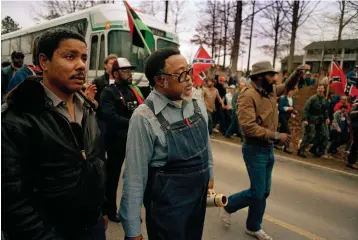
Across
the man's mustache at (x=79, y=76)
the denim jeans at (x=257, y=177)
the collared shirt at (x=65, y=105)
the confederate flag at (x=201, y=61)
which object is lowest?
the denim jeans at (x=257, y=177)

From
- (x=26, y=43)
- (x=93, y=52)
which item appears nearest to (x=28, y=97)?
(x=93, y=52)

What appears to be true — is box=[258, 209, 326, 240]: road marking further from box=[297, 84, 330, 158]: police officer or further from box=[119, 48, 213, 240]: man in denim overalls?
box=[297, 84, 330, 158]: police officer

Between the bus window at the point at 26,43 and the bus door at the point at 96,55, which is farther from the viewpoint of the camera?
the bus window at the point at 26,43

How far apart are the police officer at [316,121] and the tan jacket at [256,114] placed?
16.4ft

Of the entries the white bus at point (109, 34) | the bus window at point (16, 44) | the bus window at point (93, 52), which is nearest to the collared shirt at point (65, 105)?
the white bus at point (109, 34)

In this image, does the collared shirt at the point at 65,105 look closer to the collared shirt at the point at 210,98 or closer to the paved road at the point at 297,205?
the paved road at the point at 297,205

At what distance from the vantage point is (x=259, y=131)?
3096 mm

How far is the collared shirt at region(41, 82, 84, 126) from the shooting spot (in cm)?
157

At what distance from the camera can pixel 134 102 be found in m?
3.56

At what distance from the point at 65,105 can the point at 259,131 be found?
2.07 meters

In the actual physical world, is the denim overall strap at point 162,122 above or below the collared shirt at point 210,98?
above

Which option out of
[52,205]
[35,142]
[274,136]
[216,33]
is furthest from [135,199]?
[216,33]

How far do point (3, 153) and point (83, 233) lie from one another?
613 mm

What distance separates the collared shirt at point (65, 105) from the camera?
5.14 feet
